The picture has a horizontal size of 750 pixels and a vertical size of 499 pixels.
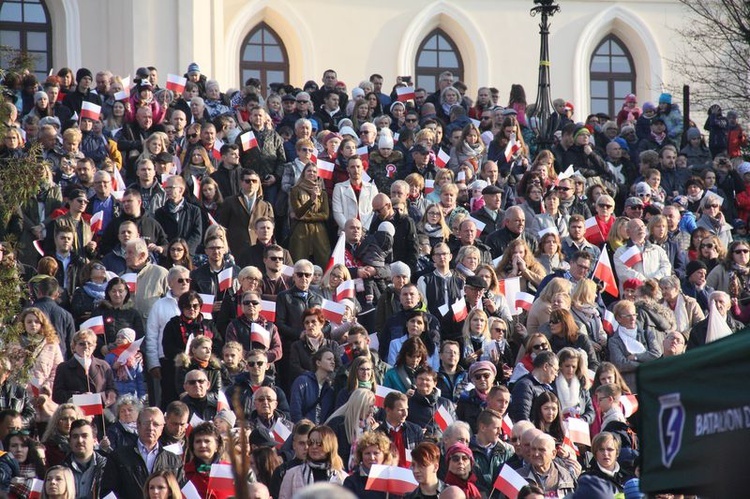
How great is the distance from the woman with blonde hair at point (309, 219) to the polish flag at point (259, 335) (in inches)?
114

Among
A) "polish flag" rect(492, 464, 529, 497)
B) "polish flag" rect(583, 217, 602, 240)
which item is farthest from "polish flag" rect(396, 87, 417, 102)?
"polish flag" rect(492, 464, 529, 497)

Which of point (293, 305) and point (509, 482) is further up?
point (293, 305)

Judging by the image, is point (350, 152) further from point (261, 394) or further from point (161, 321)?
point (261, 394)

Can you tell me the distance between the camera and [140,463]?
12297 mm

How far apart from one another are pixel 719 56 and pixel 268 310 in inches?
713

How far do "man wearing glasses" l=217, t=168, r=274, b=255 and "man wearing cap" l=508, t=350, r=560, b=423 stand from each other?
4.44m

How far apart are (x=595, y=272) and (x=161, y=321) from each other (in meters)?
4.34

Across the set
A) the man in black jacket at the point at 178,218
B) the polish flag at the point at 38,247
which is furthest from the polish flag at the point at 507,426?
the polish flag at the point at 38,247

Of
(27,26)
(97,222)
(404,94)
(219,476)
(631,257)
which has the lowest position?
(219,476)

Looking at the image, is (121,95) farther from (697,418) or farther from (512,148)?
(697,418)

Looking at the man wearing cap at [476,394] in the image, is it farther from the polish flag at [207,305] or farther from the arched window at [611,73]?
the arched window at [611,73]

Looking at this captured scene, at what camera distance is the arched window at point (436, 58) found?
33156mm

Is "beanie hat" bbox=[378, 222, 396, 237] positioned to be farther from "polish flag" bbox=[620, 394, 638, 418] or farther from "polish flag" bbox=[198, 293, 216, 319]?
"polish flag" bbox=[620, 394, 638, 418]

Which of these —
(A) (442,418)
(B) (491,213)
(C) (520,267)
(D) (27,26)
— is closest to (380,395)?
(A) (442,418)
